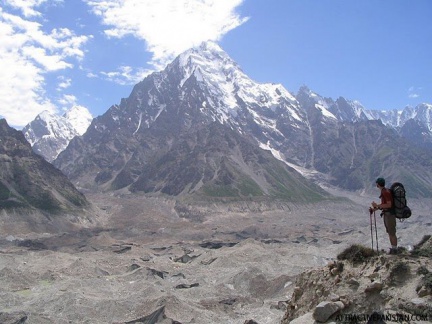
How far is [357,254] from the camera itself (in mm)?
19297

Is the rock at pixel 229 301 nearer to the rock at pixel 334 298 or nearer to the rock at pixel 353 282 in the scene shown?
the rock at pixel 353 282

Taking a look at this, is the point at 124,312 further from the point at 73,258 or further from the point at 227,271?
the point at 73,258

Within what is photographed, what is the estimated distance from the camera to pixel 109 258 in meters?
123

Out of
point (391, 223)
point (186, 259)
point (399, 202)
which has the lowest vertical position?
point (186, 259)

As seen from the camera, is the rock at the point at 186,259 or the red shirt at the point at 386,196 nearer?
the red shirt at the point at 386,196

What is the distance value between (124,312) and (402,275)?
54.8 m

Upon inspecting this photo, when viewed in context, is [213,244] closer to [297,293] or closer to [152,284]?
[152,284]

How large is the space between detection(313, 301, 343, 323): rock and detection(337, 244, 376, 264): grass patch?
3.83 m

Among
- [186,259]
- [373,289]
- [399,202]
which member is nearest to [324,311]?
[373,289]

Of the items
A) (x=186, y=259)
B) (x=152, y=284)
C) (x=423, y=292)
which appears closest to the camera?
(x=423, y=292)

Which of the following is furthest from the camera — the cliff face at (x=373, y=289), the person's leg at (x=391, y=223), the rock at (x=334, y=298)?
the person's leg at (x=391, y=223)

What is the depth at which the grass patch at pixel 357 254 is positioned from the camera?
62.1ft

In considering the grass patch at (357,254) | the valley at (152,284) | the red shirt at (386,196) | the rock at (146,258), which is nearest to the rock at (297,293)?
the grass patch at (357,254)

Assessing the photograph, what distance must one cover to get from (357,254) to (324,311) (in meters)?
4.52
